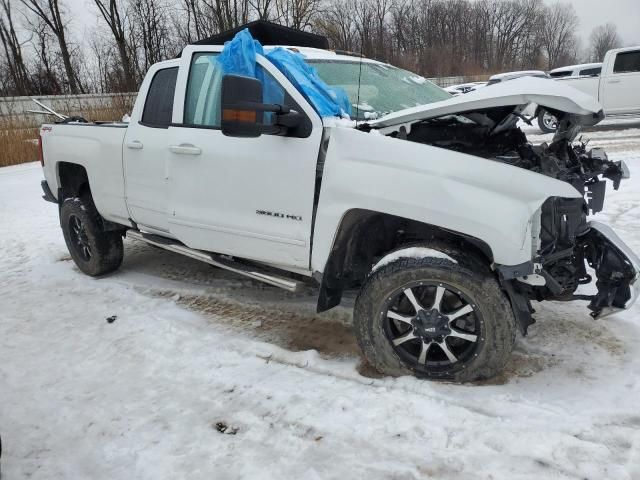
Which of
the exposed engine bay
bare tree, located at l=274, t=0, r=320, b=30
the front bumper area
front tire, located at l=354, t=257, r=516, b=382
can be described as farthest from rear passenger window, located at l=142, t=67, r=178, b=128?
bare tree, located at l=274, t=0, r=320, b=30

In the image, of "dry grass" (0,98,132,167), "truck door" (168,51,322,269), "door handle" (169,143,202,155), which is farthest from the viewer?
"dry grass" (0,98,132,167)

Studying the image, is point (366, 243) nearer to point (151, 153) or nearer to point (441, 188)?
point (441, 188)

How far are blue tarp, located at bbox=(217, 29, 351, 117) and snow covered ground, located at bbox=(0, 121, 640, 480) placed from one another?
1582 mm

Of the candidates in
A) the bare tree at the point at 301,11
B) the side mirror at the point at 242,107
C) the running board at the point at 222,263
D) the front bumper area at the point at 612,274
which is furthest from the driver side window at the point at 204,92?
the bare tree at the point at 301,11

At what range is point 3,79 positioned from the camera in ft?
109

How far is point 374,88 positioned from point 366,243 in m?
1.27

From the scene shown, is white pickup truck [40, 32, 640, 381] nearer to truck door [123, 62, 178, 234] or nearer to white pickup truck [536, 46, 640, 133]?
truck door [123, 62, 178, 234]

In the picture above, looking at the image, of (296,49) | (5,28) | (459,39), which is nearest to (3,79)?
(5,28)

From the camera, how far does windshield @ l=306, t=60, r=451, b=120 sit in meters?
3.40

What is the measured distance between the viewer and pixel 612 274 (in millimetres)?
2979

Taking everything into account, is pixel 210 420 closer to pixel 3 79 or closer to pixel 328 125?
pixel 328 125

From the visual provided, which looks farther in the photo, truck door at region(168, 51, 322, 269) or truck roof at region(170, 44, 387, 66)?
truck roof at region(170, 44, 387, 66)

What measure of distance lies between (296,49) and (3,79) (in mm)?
36950

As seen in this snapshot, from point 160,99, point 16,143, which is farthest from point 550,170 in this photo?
point 16,143
